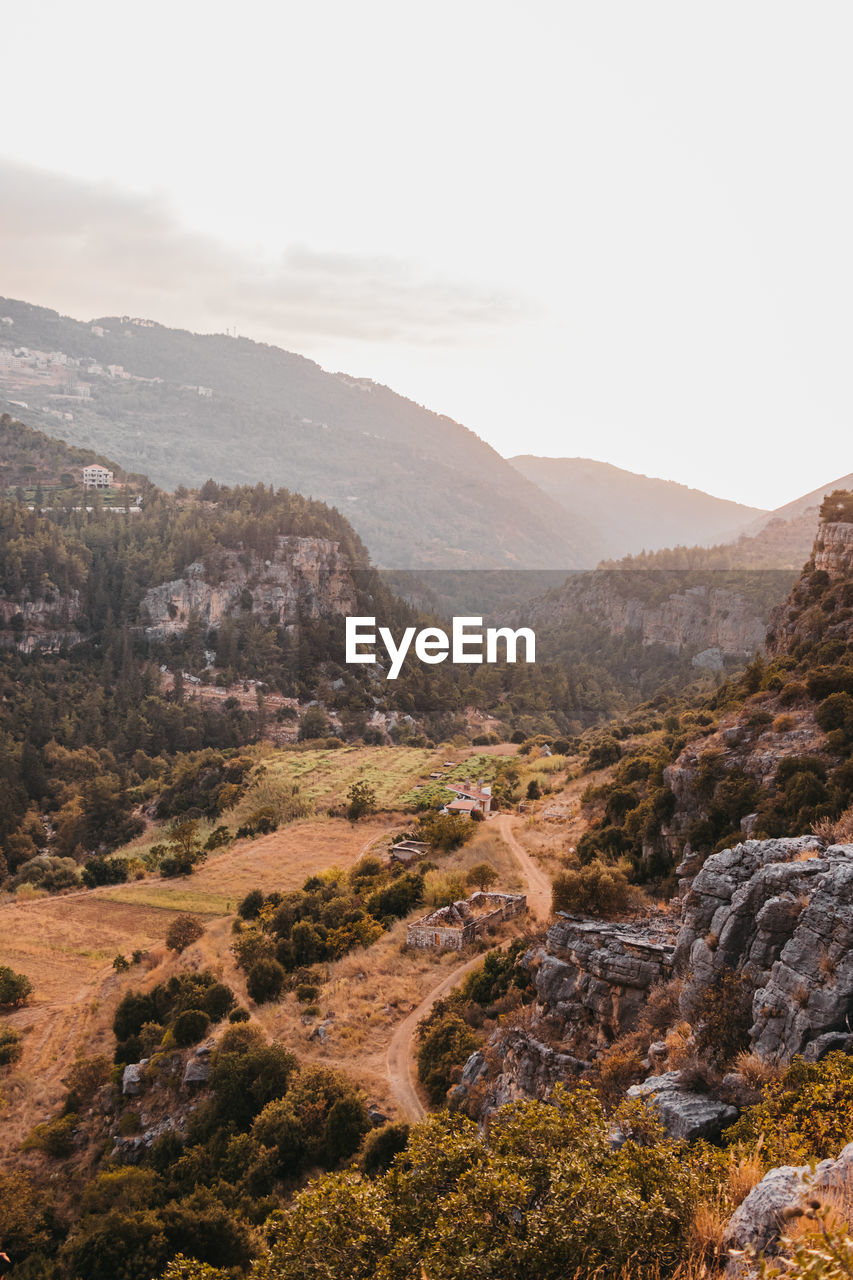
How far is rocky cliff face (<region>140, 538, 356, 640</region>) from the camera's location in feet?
431

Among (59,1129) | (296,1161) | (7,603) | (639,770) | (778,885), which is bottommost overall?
(59,1129)

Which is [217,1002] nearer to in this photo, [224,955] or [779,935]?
[224,955]

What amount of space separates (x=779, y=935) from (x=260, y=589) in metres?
127

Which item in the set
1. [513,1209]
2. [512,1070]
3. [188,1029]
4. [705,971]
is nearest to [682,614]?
[188,1029]

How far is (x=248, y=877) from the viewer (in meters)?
55.3

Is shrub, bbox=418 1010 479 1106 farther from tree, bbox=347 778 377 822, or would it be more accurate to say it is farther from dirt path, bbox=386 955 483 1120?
tree, bbox=347 778 377 822

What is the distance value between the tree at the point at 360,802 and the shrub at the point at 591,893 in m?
40.1

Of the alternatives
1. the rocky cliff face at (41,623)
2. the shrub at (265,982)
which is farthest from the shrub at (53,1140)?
the rocky cliff face at (41,623)

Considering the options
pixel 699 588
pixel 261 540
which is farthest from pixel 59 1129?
pixel 699 588

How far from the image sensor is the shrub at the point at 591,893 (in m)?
27.8

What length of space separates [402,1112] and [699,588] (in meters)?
158

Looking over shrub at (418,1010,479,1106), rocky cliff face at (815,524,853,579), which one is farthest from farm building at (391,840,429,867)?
rocky cliff face at (815,524,853,579)

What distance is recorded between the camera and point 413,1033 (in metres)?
28.4

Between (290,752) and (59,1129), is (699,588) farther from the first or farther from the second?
(59,1129)
